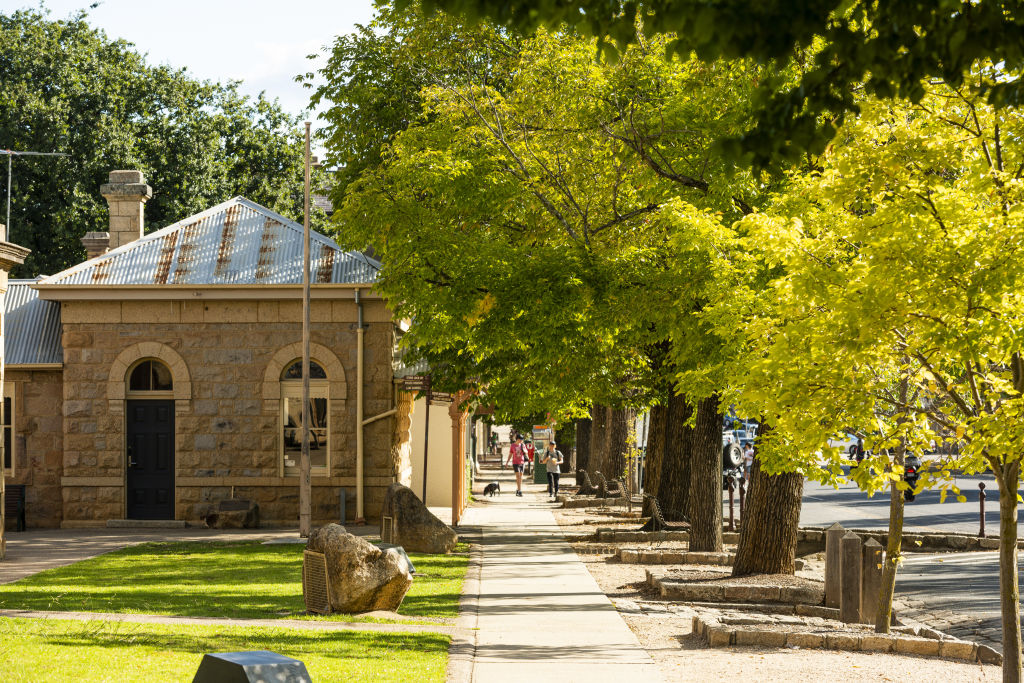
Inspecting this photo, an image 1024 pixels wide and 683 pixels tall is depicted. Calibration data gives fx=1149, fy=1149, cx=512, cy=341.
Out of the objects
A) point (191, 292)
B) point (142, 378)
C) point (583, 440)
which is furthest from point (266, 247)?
point (583, 440)

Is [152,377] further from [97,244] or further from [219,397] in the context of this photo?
[97,244]

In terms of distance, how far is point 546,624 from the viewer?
12.0 metres

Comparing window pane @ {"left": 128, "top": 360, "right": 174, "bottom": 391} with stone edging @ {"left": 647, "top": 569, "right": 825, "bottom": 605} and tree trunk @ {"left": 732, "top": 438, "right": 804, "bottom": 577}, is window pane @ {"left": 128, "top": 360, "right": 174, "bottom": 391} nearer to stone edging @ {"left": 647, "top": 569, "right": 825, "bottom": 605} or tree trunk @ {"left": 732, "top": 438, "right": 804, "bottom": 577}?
stone edging @ {"left": 647, "top": 569, "right": 825, "bottom": 605}

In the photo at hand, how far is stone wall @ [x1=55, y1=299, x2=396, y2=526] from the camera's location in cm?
2309

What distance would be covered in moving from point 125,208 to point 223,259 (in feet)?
14.4

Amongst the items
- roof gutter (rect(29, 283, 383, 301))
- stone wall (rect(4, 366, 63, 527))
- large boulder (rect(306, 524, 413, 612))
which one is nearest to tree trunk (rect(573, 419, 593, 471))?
roof gutter (rect(29, 283, 383, 301))

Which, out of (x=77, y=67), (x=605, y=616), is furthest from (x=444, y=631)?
(x=77, y=67)

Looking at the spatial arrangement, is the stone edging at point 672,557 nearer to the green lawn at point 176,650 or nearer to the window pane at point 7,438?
the green lawn at point 176,650

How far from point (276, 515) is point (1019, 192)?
59.2 ft

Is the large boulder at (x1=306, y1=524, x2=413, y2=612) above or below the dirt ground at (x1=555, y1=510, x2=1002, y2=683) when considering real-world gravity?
above

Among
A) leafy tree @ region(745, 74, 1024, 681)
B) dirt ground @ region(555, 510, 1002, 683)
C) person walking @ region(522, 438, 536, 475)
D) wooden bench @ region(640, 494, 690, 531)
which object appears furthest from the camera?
person walking @ region(522, 438, 536, 475)

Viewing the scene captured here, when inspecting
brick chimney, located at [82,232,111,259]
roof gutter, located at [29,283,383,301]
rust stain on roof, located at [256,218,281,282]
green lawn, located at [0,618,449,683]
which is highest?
brick chimney, located at [82,232,111,259]

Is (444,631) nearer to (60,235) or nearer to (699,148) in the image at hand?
(699,148)

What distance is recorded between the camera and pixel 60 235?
41250 mm
